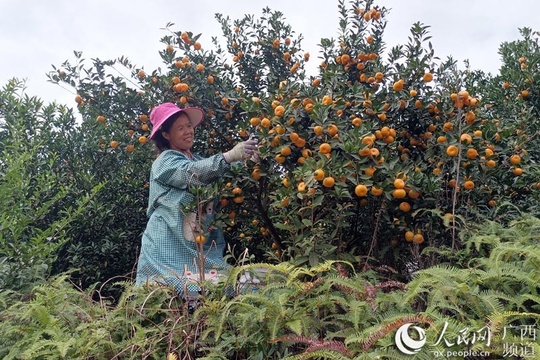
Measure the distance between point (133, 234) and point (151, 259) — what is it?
126 centimetres

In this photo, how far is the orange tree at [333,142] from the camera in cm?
323

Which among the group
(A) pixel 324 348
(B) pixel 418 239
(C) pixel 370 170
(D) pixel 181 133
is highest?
(D) pixel 181 133

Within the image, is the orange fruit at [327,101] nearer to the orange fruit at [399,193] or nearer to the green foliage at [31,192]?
the orange fruit at [399,193]

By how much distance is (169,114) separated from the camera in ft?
12.4

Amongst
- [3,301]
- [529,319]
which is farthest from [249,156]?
[529,319]

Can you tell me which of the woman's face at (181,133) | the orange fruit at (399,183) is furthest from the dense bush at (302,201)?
the woman's face at (181,133)

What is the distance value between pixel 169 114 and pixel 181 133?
160 mm

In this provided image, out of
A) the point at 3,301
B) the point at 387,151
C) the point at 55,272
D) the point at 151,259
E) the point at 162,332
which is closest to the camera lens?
the point at 162,332

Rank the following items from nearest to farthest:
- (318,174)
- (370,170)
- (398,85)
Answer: (318,174), (370,170), (398,85)

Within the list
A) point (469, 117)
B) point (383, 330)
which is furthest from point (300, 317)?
point (469, 117)

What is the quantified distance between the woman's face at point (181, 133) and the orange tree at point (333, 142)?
371 mm

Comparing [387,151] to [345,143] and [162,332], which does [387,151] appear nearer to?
[345,143]

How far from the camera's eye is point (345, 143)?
3.16 m

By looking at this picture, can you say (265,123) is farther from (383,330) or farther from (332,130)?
(383,330)
